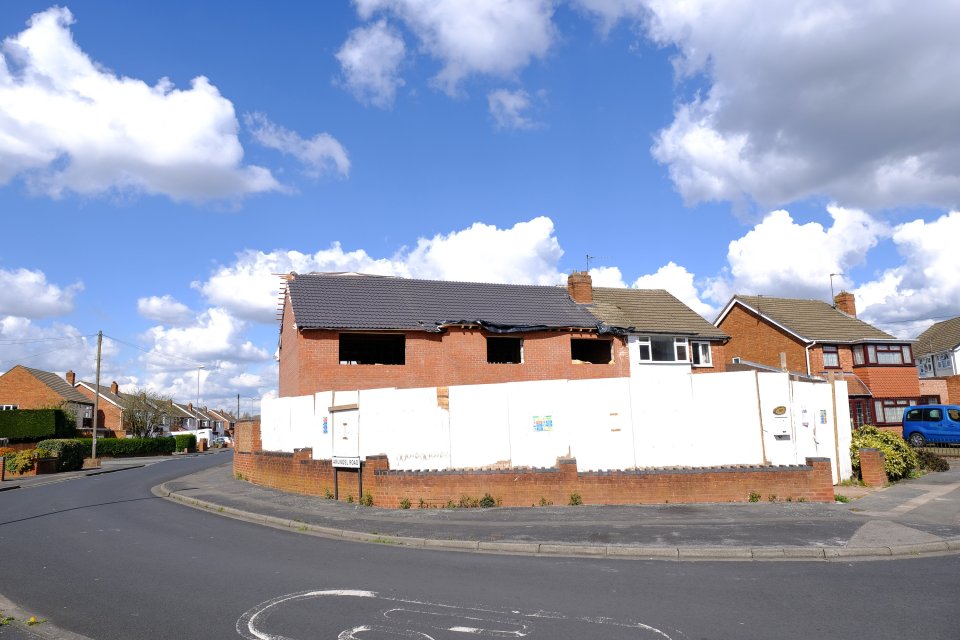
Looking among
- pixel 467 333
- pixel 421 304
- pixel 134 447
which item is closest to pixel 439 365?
pixel 467 333

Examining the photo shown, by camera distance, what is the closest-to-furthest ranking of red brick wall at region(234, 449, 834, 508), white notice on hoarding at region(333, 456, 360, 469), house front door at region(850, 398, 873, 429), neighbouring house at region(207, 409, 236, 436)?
red brick wall at region(234, 449, 834, 508) → white notice on hoarding at region(333, 456, 360, 469) → house front door at region(850, 398, 873, 429) → neighbouring house at region(207, 409, 236, 436)

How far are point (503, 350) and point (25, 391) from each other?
53.2 m

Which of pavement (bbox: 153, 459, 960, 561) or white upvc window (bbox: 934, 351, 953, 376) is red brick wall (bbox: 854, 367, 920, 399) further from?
pavement (bbox: 153, 459, 960, 561)

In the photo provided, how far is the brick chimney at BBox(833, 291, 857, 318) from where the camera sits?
1652 inches

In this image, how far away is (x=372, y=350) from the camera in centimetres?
3133

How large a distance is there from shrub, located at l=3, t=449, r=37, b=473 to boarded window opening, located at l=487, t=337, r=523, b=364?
79.3ft

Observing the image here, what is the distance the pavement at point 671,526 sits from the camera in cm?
988

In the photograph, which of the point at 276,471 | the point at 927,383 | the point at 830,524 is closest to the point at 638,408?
the point at 830,524

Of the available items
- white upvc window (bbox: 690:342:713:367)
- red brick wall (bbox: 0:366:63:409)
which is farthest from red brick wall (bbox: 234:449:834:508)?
red brick wall (bbox: 0:366:63:409)

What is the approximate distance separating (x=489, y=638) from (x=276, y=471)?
14680mm

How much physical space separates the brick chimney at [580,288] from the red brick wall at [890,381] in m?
17.3

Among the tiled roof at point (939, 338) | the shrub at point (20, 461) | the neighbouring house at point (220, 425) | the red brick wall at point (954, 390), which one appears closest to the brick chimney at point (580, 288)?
the red brick wall at point (954, 390)

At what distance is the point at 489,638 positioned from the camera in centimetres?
607

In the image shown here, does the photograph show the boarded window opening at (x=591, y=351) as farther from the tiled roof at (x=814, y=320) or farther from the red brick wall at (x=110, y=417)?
the red brick wall at (x=110, y=417)
